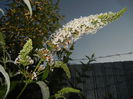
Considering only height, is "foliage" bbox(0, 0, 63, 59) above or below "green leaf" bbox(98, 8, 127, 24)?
above

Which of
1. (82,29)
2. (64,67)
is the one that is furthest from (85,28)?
(64,67)

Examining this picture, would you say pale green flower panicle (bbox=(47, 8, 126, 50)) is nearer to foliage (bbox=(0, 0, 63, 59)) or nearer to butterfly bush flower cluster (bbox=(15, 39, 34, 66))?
butterfly bush flower cluster (bbox=(15, 39, 34, 66))

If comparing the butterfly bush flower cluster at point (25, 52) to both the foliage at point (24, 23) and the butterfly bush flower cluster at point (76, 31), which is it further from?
the foliage at point (24, 23)

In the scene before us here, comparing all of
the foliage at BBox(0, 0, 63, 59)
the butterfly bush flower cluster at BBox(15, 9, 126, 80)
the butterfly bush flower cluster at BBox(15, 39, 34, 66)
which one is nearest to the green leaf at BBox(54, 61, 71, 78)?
the butterfly bush flower cluster at BBox(15, 9, 126, 80)

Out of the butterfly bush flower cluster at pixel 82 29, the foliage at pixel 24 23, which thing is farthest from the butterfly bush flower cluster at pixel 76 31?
the foliage at pixel 24 23

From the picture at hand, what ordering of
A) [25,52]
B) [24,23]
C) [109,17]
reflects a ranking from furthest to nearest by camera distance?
[24,23] → [109,17] → [25,52]

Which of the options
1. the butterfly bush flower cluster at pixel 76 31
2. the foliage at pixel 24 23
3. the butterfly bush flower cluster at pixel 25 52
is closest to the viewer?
the butterfly bush flower cluster at pixel 25 52

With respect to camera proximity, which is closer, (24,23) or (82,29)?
(82,29)

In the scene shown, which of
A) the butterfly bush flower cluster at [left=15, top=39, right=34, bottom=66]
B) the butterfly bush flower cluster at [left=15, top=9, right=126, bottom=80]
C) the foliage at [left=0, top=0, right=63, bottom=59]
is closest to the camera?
the butterfly bush flower cluster at [left=15, top=39, right=34, bottom=66]

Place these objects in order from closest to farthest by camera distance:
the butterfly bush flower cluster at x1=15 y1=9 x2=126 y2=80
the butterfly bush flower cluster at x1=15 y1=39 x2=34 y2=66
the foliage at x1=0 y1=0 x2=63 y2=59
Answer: the butterfly bush flower cluster at x1=15 y1=39 x2=34 y2=66 < the butterfly bush flower cluster at x1=15 y1=9 x2=126 y2=80 < the foliage at x1=0 y1=0 x2=63 y2=59

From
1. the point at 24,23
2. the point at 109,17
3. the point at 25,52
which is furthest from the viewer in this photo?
the point at 24,23

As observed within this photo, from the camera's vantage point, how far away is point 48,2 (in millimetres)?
2758

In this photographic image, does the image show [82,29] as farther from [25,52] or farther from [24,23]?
[24,23]

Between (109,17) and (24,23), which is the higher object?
(24,23)
